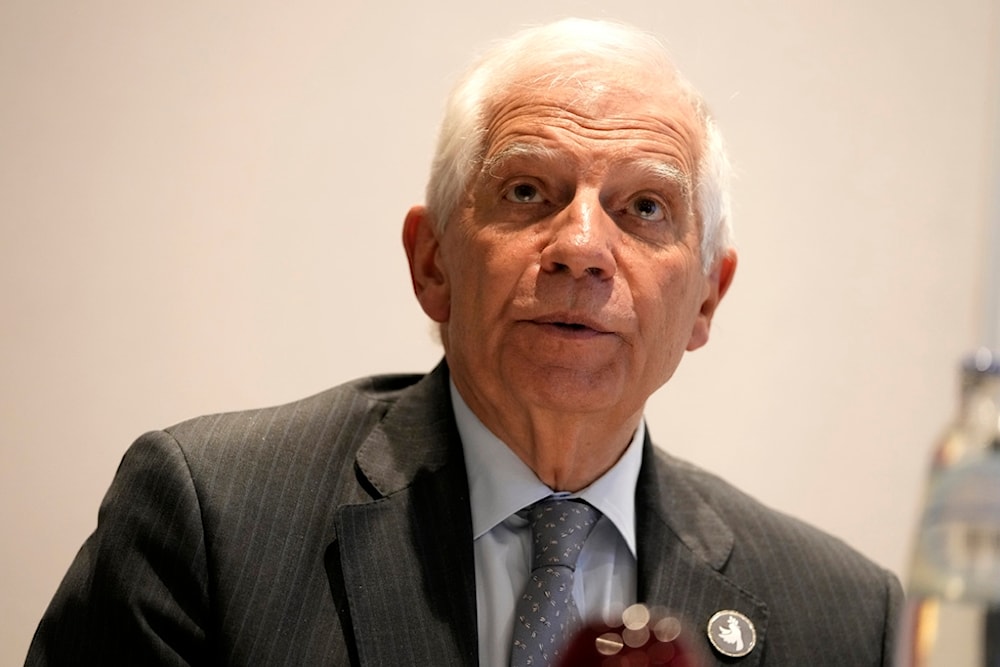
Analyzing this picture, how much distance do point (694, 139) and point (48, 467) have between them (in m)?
1.36

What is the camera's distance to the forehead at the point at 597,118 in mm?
2016

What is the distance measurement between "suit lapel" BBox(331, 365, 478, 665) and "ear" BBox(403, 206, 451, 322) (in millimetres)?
188

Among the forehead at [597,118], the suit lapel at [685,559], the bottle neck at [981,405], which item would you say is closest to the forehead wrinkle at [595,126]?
the forehead at [597,118]

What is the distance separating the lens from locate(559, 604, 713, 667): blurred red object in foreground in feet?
2.85

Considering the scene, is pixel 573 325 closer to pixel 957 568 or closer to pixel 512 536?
pixel 512 536

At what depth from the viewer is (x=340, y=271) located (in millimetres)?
2639

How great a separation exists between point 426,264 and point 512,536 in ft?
1.65

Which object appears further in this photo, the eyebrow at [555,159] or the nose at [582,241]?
the eyebrow at [555,159]

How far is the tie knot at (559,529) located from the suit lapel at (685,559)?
4.7 inches

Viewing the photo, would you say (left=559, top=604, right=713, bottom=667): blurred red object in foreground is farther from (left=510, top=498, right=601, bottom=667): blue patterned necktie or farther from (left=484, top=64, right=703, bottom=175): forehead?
(left=484, top=64, right=703, bottom=175): forehead

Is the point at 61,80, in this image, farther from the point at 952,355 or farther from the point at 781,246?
the point at 952,355

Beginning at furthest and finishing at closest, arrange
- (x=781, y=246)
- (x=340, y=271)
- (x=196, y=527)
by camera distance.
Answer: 1. (x=781, y=246)
2. (x=340, y=271)
3. (x=196, y=527)

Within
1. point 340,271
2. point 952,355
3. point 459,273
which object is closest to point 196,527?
point 459,273

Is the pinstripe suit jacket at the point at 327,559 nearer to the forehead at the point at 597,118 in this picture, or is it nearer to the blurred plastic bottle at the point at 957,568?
the forehead at the point at 597,118
